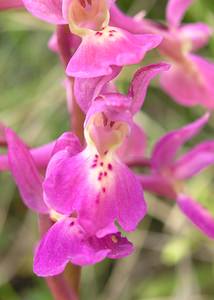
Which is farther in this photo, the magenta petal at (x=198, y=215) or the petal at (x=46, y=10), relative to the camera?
the magenta petal at (x=198, y=215)

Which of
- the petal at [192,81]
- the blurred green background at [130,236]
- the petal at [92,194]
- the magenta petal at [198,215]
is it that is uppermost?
the petal at [92,194]

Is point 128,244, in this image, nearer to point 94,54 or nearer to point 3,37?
point 94,54

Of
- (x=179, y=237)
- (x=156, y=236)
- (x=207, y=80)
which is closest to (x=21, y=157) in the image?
(x=207, y=80)

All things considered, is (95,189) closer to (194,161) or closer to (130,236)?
(194,161)

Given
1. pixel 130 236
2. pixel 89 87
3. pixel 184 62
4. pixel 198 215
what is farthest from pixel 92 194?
pixel 130 236

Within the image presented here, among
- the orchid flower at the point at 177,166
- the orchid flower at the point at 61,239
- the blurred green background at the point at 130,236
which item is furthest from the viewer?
the blurred green background at the point at 130,236

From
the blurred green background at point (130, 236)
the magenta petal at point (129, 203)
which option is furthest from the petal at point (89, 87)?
the blurred green background at point (130, 236)

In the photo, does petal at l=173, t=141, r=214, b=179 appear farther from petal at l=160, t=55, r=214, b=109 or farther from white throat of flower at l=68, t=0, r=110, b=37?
white throat of flower at l=68, t=0, r=110, b=37

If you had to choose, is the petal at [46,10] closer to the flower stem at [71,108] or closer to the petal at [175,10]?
the flower stem at [71,108]
